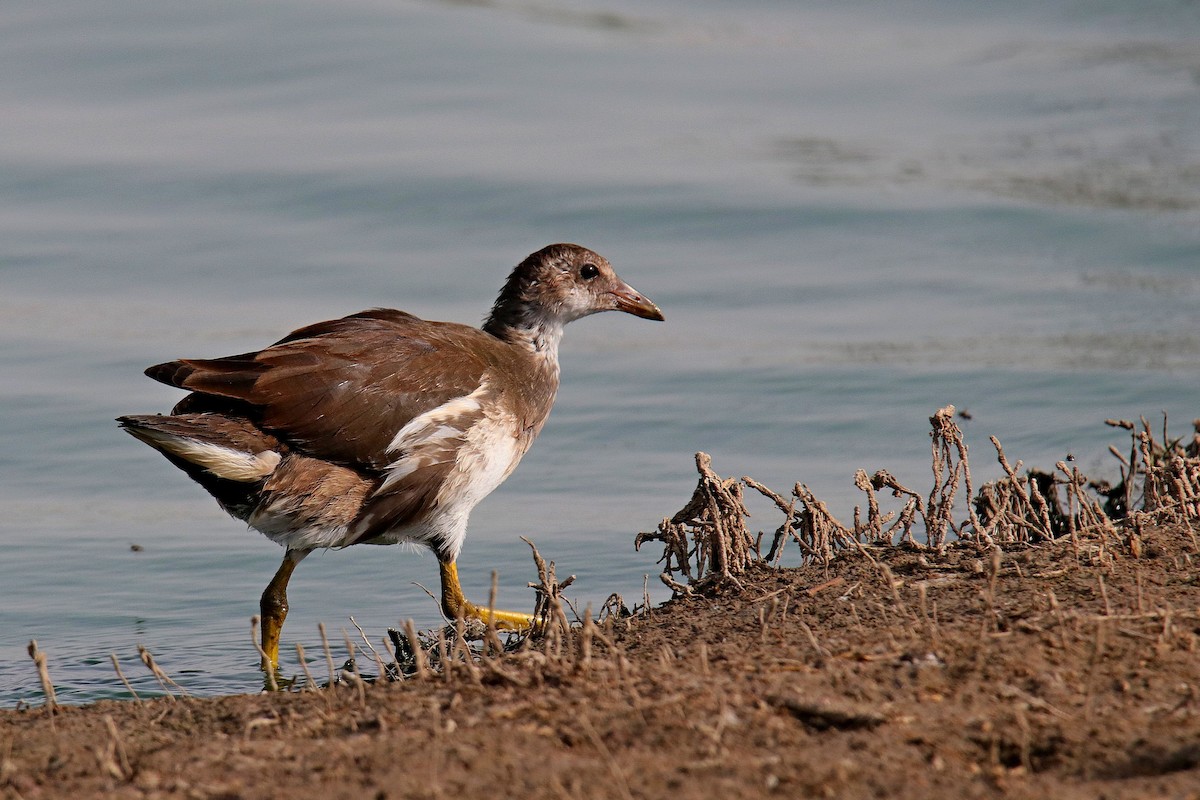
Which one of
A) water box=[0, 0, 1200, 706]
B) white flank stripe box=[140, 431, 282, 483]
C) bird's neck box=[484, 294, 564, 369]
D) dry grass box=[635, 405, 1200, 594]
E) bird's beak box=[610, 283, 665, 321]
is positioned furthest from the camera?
water box=[0, 0, 1200, 706]

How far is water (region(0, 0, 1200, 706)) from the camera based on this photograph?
9320 millimetres

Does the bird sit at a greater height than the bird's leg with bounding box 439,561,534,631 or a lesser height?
greater

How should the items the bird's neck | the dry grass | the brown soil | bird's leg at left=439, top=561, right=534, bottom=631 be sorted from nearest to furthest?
the brown soil
the dry grass
bird's leg at left=439, top=561, right=534, bottom=631
the bird's neck

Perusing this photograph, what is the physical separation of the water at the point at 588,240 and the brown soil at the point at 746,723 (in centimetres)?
267

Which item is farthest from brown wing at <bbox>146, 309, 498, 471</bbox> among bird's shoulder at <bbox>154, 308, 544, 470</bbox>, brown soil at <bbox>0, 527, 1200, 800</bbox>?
brown soil at <bbox>0, 527, 1200, 800</bbox>

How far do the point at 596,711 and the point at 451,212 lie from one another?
409 inches

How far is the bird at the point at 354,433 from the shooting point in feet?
22.0

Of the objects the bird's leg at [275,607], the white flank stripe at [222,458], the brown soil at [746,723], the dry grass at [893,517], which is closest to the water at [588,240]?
the bird's leg at [275,607]

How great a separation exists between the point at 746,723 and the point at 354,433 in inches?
124

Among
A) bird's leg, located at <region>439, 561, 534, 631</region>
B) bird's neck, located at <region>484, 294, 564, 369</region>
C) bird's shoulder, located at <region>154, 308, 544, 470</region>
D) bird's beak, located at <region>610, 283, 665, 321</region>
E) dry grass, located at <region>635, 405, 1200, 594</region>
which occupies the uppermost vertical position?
bird's beak, located at <region>610, 283, 665, 321</region>

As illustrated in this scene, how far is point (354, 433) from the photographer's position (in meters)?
6.90

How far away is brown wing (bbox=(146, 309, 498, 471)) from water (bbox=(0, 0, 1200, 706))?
4.09 feet

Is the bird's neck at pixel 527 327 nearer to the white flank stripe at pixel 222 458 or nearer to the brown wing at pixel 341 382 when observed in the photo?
the brown wing at pixel 341 382

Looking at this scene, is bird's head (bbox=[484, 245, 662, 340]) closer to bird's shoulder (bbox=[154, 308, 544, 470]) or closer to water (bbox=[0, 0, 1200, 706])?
bird's shoulder (bbox=[154, 308, 544, 470])
